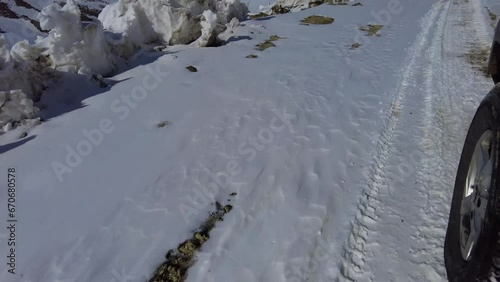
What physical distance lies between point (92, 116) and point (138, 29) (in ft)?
12.2

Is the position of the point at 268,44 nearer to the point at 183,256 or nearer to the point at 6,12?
the point at 183,256

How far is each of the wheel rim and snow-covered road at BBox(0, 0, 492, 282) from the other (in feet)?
1.78

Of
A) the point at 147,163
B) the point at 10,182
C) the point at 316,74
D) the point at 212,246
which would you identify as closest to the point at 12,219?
the point at 10,182

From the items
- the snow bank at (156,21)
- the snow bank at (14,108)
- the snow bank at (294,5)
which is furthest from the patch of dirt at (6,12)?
the snow bank at (14,108)

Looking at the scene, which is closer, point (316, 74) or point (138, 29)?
point (316, 74)

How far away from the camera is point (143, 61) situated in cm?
776

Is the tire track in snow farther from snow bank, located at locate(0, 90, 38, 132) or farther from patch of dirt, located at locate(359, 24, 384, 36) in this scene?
snow bank, located at locate(0, 90, 38, 132)

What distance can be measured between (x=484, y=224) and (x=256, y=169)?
266 centimetres

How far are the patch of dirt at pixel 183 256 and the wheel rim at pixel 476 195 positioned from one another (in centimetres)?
205

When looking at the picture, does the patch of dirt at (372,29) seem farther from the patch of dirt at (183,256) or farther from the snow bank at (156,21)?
the patch of dirt at (183,256)

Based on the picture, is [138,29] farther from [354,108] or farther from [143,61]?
[354,108]

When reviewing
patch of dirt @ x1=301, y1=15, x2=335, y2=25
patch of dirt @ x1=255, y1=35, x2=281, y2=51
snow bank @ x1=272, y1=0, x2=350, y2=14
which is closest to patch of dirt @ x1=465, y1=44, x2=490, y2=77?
patch of dirt @ x1=255, y1=35, x2=281, y2=51

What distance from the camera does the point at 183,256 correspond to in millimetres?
3203

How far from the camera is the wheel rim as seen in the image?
207 centimetres
